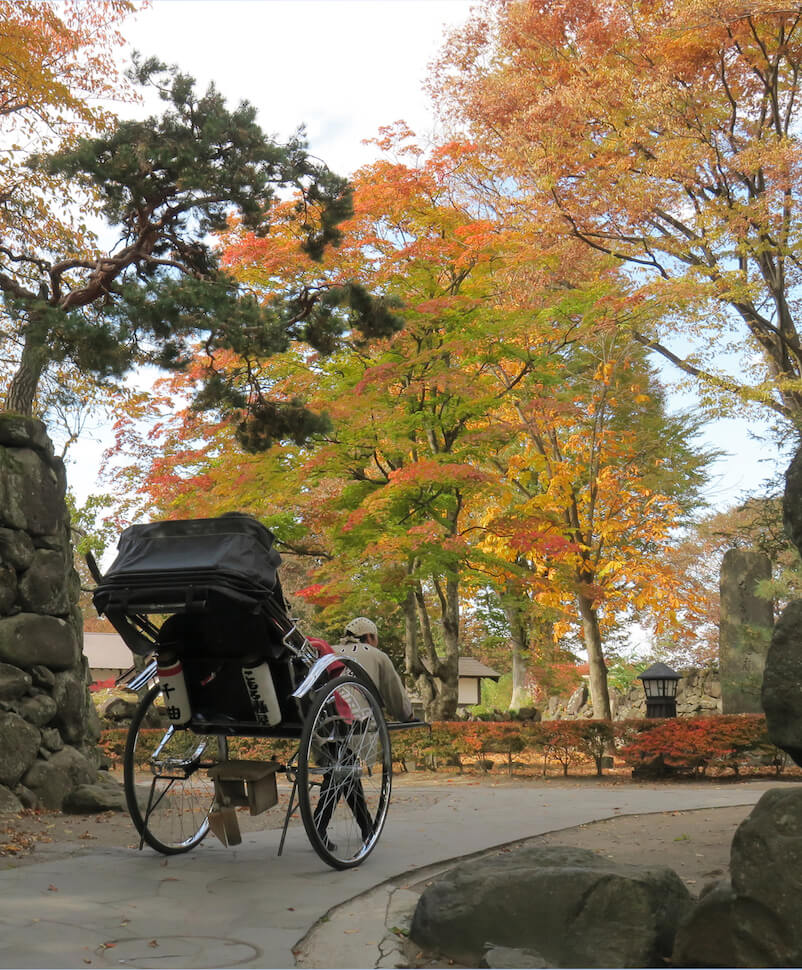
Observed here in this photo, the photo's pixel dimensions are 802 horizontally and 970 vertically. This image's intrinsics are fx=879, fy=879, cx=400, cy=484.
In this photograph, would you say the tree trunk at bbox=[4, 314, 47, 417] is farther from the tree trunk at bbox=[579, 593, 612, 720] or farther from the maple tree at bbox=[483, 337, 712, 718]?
the tree trunk at bbox=[579, 593, 612, 720]

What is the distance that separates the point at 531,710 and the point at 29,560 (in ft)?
55.3

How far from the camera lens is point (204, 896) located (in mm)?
4371

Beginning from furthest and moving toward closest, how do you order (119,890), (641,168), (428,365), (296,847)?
(428,365) → (641,168) → (296,847) → (119,890)

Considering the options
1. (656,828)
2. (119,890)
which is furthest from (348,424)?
(119,890)

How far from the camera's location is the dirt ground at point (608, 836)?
17.6 ft

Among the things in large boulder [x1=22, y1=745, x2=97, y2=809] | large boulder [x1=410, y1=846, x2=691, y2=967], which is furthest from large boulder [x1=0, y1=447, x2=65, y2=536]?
large boulder [x1=410, y1=846, x2=691, y2=967]

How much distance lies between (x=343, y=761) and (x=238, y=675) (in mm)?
813

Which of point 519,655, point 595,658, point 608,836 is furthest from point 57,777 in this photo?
point 519,655

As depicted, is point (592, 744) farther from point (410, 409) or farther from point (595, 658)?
point (410, 409)

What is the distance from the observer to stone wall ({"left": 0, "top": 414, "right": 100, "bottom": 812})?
765 centimetres

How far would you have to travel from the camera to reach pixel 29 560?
8.12 m

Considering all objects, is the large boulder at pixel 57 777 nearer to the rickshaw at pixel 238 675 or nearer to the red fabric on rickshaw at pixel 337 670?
the rickshaw at pixel 238 675

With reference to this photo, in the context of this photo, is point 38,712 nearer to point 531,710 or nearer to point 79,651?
point 79,651

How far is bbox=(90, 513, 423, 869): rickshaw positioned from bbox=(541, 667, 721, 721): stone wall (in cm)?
1602
